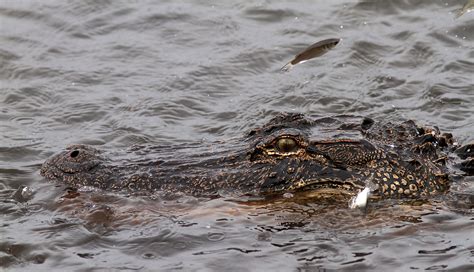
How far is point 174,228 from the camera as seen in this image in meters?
7.69

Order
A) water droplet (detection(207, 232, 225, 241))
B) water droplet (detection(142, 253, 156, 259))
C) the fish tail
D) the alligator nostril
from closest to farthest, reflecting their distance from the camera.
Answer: water droplet (detection(142, 253, 156, 259)), water droplet (detection(207, 232, 225, 241)), the alligator nostril, the fish tail

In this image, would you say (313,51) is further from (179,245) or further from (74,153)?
(179,245)

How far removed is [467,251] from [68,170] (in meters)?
3.56

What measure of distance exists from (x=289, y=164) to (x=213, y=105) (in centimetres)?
378

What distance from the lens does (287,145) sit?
25.8 ft

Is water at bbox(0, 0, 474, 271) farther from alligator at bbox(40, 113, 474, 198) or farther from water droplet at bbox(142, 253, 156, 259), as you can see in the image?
alligator at bbox(40, 113, 474, 198)

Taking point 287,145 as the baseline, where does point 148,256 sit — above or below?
below

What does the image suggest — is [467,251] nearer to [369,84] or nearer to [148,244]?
[148,244]

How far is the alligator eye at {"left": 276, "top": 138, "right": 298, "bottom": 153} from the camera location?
25.8ft

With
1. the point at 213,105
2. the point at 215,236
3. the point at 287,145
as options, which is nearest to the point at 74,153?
the point at 215,236

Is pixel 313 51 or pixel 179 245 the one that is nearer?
pixel 179 245

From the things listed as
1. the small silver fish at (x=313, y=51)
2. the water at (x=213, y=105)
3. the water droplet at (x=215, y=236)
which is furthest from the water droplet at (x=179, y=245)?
the small silver fish at (x=313, y=51)

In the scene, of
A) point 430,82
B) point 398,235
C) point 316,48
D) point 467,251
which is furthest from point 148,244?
point 430,82

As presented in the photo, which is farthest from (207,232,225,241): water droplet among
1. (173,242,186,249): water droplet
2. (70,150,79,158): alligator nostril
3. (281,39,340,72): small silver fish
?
(281,39,340,72): small silver fish
